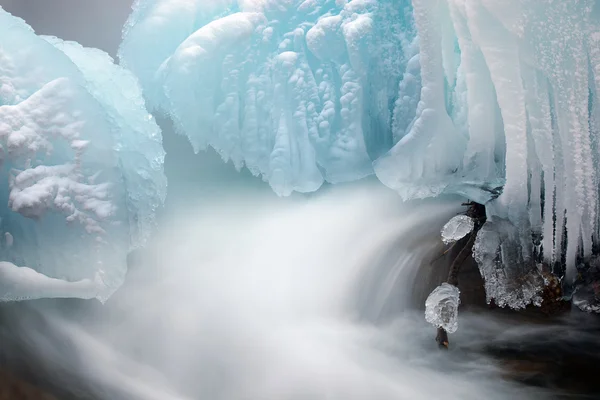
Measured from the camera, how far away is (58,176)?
1.39 meters

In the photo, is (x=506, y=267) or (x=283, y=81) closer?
(x=506, y=267)

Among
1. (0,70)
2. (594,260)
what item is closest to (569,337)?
(594,260)

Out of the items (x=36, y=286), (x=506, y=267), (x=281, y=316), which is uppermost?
(x=506, y=267)

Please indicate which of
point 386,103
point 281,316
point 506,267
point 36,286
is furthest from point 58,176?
point 506,267

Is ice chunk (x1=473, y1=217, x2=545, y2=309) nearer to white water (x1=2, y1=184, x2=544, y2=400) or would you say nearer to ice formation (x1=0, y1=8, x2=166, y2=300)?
white water (x1=2, y1=184, x2=544, y2=400)

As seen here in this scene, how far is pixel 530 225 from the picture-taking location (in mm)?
1310

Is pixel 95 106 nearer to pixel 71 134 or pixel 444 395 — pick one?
pixel 71 134

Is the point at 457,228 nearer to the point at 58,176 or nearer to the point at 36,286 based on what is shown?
the point at 58,176

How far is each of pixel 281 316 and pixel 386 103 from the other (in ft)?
2.65

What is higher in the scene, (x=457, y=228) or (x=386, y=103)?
(x=386, y=103)

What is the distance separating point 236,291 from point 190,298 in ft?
0.49

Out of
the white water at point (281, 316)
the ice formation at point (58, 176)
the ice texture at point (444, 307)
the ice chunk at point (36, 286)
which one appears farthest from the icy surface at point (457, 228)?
the ice chunk at point (36, 286)

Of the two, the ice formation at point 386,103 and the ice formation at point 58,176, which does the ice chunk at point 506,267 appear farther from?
the ice formation at point 58,176

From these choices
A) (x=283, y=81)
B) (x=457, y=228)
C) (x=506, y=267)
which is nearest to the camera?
(x=506, y=267)
